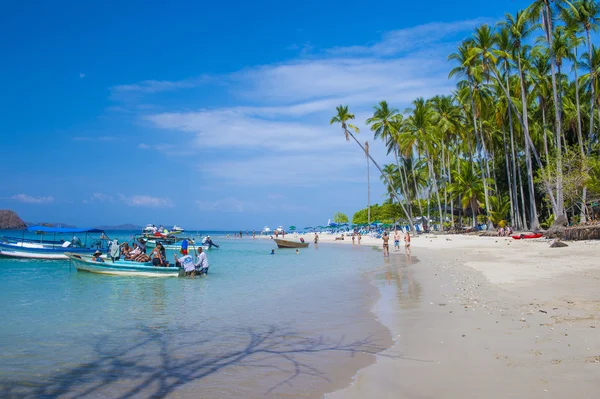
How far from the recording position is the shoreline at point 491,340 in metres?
5.13

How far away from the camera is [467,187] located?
5031cm

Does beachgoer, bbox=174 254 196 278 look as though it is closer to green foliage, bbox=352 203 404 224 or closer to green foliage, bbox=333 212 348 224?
green foliage, bbox=352 203 404 224

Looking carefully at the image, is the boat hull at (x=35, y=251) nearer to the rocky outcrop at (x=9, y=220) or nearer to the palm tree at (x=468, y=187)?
the palm tree at (x=468, y=187)

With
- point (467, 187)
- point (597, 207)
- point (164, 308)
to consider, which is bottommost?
point (164, 308)

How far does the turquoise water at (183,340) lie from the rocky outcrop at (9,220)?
153762 mm

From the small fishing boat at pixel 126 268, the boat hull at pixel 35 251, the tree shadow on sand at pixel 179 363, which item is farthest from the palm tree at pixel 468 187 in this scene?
the tree shadow on sand at pixel 179 363

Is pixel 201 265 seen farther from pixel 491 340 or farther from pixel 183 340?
pixel 491 340

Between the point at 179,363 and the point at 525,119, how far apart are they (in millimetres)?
37895

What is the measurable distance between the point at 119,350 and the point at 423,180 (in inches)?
2927

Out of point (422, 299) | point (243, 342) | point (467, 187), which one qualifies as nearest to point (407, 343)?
point (243, 342)

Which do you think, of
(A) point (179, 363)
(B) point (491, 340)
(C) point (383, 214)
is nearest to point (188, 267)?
(A) point (179, 363)

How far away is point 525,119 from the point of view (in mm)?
37031

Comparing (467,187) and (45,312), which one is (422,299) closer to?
(45,312)

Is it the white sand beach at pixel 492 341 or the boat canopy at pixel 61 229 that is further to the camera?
the boat canopy at pixel 61 229
